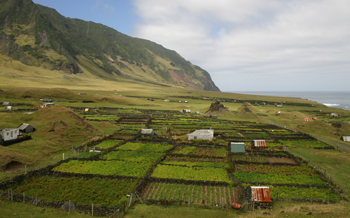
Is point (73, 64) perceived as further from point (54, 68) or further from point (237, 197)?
point (237, 197)

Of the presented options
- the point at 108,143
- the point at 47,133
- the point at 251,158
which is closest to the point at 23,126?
the point at 47,133

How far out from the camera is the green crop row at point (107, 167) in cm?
2489

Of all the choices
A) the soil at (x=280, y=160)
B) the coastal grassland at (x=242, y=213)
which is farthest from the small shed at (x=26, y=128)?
the soil at (x=280, y=160)

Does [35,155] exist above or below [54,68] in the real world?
below

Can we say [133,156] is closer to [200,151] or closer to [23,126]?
[200,151]

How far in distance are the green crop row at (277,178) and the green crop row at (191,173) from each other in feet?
5.67

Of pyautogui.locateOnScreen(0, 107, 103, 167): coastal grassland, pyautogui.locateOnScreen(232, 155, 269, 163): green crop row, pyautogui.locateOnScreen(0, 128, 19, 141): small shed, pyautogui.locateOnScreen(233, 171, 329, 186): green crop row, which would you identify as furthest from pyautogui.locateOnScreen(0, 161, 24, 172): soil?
pyautogui.locateOnScreen(232, 155, 269, 163): green crop row

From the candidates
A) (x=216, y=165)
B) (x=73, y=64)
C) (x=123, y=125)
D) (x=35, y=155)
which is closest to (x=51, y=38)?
(x=73, y=64)

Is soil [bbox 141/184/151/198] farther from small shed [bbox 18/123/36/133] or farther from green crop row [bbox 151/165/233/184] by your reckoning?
small shed [bbox 18/123/36/133]

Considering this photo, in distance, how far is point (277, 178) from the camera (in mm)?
24266

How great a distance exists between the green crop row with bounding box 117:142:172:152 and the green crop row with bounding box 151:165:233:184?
27.7 ft

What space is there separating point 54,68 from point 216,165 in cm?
17489

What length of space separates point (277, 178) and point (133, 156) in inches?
716

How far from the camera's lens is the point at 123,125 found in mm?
53719
